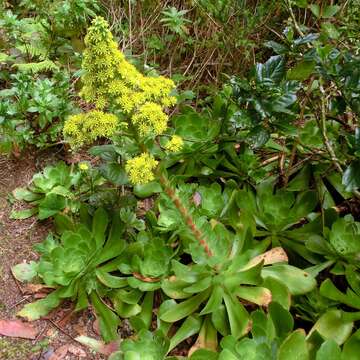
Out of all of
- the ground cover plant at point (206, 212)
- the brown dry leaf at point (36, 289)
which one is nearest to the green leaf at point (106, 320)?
the ground cover plant at point (206, 212)

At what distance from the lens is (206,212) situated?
7.56ft

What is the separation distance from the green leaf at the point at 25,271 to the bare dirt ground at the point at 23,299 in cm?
4

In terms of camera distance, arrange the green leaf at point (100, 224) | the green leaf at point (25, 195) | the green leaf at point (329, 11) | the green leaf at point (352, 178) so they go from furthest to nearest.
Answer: the green leaf at point (25, 195) < the green leaf at point (329, 11) < the green leaf at point (100, 224) < the green leaf at point (352, 178)

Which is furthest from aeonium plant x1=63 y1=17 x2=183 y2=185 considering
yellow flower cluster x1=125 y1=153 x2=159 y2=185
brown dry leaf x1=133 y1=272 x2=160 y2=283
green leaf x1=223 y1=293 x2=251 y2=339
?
green leaf x1=223 y1=293 x2=251 y2=339

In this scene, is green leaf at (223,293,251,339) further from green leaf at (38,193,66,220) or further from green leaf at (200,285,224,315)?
green leaf at (38,193,66,220)

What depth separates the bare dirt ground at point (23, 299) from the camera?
1998 mm

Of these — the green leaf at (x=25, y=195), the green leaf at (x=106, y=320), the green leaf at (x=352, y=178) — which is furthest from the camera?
the green leaf at (x=25, y=195)

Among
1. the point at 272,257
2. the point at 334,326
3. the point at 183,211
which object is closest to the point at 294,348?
the point at 334,326

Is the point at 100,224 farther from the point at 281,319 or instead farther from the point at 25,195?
the point at 281,319

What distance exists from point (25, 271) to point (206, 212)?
89 cm

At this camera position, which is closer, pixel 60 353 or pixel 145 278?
pixel 60 353

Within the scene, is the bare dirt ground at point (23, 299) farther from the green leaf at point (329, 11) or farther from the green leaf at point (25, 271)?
the green leaf at point (329, 11)

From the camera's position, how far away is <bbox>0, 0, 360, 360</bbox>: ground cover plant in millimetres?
1810

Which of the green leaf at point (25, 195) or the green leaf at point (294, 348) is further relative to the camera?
the green leaf at point (25, 195)
